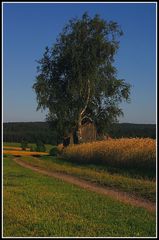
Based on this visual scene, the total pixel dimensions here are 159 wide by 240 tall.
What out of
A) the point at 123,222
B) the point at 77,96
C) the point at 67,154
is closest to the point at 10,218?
the point at 123,222

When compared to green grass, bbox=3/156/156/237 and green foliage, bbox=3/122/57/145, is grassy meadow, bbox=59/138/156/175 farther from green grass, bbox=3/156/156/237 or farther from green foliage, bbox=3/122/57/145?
green foliage, bbox=3/122/57/145

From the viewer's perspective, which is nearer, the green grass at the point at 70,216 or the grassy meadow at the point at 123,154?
the green grass at the point at 70,216

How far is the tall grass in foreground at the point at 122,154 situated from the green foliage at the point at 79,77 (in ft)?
33.3

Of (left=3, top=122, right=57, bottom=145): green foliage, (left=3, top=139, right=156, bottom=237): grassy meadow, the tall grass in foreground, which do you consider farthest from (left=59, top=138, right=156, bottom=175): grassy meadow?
(left=3, top=122, right=57, bottom=145): green foliage

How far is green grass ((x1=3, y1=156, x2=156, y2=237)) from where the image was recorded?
8.98m

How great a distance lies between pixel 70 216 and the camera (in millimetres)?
10398

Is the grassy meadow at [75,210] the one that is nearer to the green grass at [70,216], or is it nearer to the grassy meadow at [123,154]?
the green grass at [70,216]

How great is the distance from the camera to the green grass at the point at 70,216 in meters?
8.98

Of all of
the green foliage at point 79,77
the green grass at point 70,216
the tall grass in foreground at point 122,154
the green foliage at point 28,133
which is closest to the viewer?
the green grass at point 70,216

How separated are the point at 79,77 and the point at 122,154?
17701 mm

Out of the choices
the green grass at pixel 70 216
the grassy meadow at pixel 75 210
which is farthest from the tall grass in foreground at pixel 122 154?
the green grass at pixel 70 216

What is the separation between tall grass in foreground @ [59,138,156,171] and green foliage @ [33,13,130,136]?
10141mm

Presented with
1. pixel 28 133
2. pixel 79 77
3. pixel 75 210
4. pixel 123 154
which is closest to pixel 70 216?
pixel 75 210

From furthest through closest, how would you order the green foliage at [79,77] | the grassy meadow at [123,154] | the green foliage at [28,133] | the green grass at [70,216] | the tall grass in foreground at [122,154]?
1. the green foliage at [28,133]
2. the green foliage at [79,77]
3. the tall grass in foreground at [122,154]
4. the grassy meadow at [123,154]
5. the green grass at [70,216]
